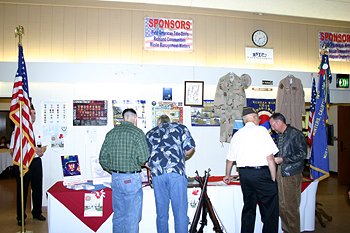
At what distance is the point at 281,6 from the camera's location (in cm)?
507

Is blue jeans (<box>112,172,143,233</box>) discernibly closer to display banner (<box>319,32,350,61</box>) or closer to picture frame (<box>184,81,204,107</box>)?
picture frame (<box>184,81,204,107</box>)

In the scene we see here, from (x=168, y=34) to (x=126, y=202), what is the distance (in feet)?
11.2

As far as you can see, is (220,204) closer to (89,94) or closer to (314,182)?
(314,182)

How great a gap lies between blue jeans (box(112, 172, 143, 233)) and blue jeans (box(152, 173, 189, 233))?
0.22 m

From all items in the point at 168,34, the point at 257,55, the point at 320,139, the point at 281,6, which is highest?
the point at 281,6

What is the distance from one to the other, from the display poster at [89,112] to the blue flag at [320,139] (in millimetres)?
3592

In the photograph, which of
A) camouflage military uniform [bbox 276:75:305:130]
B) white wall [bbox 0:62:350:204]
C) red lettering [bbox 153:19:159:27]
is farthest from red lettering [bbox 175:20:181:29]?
camouflage military uniform [bbox 276:75:305:130]

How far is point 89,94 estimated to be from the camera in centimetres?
516

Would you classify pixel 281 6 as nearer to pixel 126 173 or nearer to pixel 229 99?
pixel 229 99

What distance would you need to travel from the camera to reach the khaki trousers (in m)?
3.54

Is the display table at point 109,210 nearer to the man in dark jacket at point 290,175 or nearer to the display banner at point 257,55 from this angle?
the man in dark jacket at point 290,175

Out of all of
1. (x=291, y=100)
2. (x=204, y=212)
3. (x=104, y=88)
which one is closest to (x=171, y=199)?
(x=204, y=212)

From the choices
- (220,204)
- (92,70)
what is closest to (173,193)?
(220,204)

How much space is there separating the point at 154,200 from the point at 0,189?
578 centimetres
